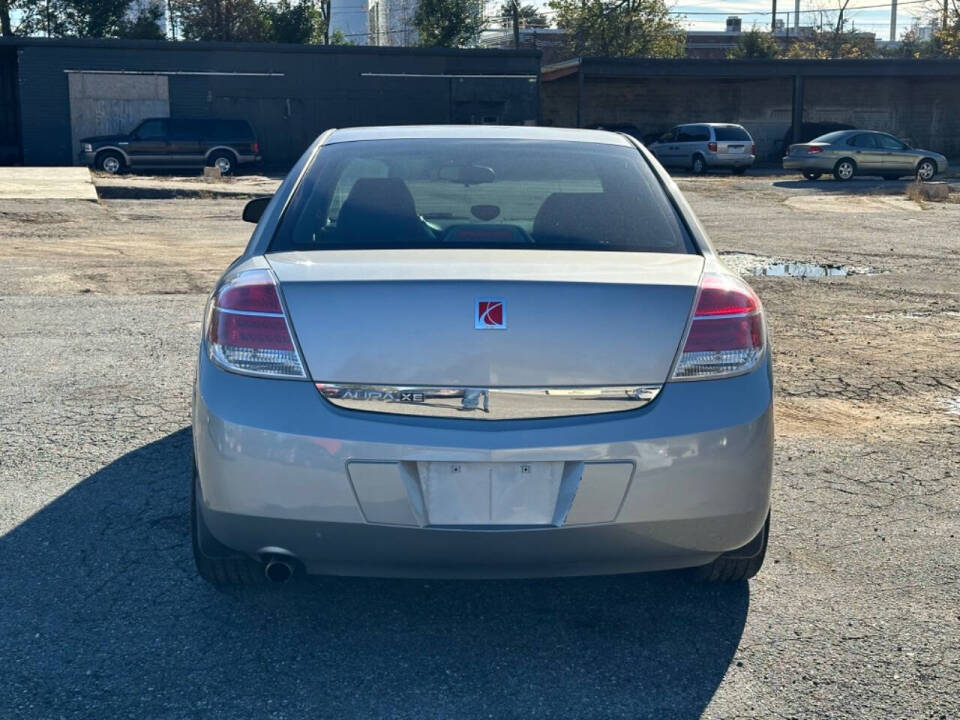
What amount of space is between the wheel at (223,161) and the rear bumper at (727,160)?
46.3 feet

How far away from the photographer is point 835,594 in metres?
3.90

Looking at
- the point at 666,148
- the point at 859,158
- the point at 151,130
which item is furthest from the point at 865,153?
the point at 151,130

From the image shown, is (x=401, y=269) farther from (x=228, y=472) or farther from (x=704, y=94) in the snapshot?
(x=704, y=94)

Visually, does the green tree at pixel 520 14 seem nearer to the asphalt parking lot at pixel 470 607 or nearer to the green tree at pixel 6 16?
the green tree at pixel 6 16

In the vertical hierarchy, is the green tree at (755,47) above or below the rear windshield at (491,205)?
above

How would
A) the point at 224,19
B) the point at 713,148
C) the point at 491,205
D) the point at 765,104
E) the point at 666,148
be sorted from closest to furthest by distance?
the point at 491,205 < the point at 713,148 < the point at 666,148 < the point at 765,104 < the point at 224,19

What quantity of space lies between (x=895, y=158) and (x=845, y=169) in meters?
1.56

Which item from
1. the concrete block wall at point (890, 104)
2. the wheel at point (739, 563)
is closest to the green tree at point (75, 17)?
the concrete block wall at point (890, 104)

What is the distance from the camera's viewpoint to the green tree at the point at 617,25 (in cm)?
5584

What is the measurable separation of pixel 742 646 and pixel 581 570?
62cm

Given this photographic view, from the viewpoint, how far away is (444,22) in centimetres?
5003

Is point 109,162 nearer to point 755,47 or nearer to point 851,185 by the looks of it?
point 851,185

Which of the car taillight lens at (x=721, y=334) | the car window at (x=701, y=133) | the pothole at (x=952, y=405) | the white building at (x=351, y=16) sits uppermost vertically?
the white building at (x=351, y=16)

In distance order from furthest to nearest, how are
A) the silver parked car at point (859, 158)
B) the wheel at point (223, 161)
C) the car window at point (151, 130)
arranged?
the wheel at point (223, 161) < the silver parked car at point (859, 158) < the car window at point (151, 130)
